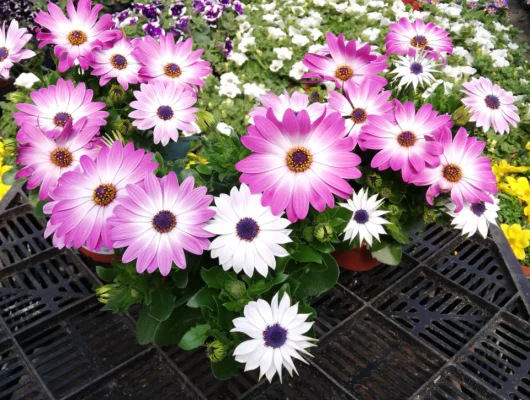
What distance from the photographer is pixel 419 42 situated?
1.08 m

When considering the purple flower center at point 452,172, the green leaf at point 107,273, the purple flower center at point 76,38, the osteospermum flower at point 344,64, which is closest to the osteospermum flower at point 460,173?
the purple flower center at point 452,172

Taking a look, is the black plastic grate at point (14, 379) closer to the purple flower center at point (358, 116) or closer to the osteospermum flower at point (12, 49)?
the osteospermum flower at point (12, 49)

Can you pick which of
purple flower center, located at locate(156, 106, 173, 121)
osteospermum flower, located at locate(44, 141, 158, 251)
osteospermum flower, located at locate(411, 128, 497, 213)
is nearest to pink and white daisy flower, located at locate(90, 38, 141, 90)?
purple flower center, located at locate(156, 106, 173, 121)

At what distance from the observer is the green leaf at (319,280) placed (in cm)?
90

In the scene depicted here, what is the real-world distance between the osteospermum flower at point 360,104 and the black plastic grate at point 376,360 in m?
0.40

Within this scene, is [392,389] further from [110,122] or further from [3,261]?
[3,261]

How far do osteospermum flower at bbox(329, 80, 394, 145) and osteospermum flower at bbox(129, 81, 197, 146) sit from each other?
10.1 inches

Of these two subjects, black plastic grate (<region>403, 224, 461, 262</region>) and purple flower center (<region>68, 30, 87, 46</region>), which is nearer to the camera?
purple flower center (<region>68, 30, 87, 46</region>)

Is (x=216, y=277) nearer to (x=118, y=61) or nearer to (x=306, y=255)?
(x=306, y=255)

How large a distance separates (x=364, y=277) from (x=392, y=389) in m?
0.27

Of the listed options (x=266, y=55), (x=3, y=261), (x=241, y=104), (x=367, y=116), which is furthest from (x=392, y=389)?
(x=266, y=55)

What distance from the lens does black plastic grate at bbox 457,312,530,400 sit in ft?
3.11

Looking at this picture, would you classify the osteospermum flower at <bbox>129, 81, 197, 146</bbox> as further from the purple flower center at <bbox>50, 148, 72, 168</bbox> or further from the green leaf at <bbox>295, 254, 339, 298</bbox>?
the green leaf at <bbox>295, 254, 339, 298</bbox>

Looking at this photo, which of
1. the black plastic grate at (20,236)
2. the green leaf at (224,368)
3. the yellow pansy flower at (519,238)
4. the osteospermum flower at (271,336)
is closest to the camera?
the osteospermum flower at (271,336)
